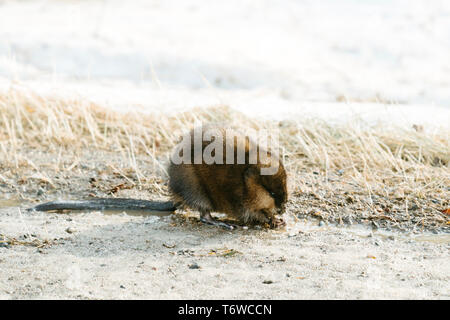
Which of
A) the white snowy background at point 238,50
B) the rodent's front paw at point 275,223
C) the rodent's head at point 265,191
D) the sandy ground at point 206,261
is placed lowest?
the sandy ground at point 206,261

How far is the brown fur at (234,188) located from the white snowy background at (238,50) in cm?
298

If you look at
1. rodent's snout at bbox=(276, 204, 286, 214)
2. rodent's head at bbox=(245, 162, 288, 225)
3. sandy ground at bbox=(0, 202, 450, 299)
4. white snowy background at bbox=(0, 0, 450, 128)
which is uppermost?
white snowy background at bbox=(0, 0, 450, 128)

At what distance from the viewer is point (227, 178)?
4.11 meters

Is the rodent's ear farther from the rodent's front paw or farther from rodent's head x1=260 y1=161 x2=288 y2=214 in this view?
the rodent's front paw

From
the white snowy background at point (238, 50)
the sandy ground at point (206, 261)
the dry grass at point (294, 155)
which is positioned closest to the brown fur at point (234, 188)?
the sandy ground at point (206, 261)

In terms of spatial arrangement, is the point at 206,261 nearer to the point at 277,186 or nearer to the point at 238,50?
the point at 277,186

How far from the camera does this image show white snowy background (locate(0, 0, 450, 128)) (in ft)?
28.9

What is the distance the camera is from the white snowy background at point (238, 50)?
8.80 metres

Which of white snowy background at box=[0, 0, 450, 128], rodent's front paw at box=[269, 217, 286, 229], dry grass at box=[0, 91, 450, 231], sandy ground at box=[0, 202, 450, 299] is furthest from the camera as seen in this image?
white snowy background at box=[0, 0, 450, 128]

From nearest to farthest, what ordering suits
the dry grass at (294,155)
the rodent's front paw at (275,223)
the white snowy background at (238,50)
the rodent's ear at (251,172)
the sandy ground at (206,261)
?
the sandy ground at (206,261), the rodent's ear at (251,172), the rodent's front paw at (275,223), the dry grass at (294,155), the white snowy background at (238,50)

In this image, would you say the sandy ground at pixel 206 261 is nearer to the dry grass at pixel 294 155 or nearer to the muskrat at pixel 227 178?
the muskrat at pixel 227 178

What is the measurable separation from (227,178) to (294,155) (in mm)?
1820

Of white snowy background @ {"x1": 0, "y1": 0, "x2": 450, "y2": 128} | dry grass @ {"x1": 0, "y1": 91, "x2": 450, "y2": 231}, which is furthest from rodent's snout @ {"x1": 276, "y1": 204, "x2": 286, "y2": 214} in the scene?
white snowy background @ {"x1": 0, "y1": 0, "x2": 450, "y2": 128}

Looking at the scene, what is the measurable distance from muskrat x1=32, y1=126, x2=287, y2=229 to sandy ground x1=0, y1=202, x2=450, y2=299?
0.47 feet
